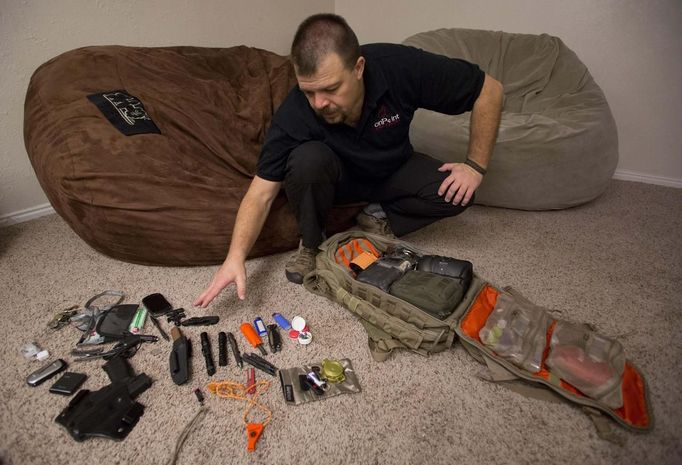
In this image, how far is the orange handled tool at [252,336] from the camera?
1.00m

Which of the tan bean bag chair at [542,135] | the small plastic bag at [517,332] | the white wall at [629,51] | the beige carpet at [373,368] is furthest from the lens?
the white wall at [629,51]

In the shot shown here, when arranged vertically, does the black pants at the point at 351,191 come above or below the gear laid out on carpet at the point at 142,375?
above

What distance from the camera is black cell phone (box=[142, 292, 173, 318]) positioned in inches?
42.9

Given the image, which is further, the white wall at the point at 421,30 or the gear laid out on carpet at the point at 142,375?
the white wall at the point at 421,30

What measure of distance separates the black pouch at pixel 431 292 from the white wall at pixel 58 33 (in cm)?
171

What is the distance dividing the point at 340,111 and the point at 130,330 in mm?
895

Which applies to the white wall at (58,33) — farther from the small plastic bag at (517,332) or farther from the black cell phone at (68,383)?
the small plastic bag at (517,332)

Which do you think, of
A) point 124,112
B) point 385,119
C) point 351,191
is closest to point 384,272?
point 351,191

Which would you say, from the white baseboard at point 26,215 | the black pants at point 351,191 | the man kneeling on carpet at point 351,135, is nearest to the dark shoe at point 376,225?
the black pants at point 351,191

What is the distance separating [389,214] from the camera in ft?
4.70

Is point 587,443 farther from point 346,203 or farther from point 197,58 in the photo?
point 197,58

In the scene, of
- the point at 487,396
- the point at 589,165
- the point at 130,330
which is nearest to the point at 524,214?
the point at 589,165

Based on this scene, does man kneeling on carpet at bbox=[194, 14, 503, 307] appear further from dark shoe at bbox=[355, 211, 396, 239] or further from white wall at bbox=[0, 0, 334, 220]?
white wall at bbox=[0, 0, 334, 220]

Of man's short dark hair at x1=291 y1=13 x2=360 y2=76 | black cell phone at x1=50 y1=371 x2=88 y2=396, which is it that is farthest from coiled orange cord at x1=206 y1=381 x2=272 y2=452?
man's short dark hair at x1=291 y1=13 x2=360 y2=76
